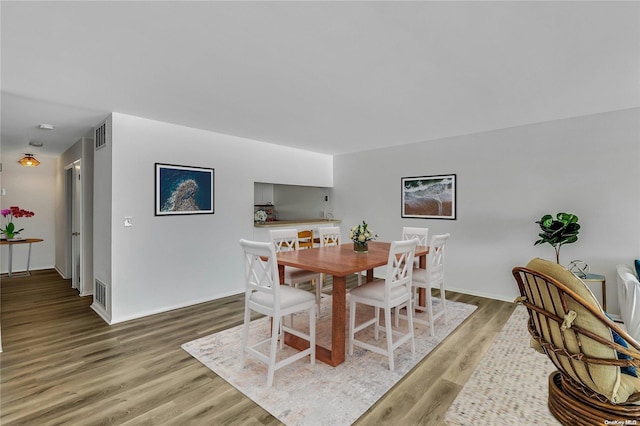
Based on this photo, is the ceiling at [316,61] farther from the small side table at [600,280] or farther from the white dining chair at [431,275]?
the small side table at [600,280]

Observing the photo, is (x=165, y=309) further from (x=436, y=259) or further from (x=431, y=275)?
(x=436, y=259)

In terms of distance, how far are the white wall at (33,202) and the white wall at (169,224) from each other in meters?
3.82

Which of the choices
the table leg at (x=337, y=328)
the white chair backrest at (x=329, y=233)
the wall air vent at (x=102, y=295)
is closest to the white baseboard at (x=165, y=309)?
the wall air vent at (x=102, y=295)

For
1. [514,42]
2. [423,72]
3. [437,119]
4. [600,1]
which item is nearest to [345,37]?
[423,72]

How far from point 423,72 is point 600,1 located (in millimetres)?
1084

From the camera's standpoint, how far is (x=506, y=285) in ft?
14.4

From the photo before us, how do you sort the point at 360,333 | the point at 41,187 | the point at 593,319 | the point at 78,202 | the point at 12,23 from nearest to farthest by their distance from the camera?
1. the point at 593,319
2. the point at 12,23
3. the point at 360,333
4. the point at 78,202
5. the point at 41,187

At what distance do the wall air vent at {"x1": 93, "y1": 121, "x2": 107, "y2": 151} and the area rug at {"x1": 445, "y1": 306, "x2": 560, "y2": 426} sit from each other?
14.7ft

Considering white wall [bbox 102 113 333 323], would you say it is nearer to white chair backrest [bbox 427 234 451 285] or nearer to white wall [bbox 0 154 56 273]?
white chair backrest [bbox 427 234 451 285]

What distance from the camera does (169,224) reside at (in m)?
3.99

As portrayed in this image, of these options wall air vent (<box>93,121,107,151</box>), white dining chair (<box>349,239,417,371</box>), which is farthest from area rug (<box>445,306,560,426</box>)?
wall air vent (<box>93,121,107,151</box>)

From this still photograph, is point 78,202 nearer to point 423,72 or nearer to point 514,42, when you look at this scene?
point 423,72

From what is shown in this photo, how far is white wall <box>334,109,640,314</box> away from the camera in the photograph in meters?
3.60

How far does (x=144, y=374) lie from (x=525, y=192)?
4.83 meters
